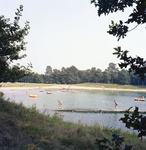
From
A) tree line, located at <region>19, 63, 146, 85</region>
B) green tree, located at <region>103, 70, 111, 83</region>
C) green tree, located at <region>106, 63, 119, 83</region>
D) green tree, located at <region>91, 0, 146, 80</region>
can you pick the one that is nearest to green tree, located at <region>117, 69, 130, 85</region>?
tree line, located at <region>19, 63, 146, 85</region>

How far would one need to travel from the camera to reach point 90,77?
99.8 meters

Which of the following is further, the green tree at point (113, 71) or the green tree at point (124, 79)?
the green tree at point (113, 71)

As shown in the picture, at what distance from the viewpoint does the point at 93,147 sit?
4.20 metres

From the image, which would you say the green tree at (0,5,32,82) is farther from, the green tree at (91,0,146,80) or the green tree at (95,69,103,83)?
the green tree at (95,69,103,83)

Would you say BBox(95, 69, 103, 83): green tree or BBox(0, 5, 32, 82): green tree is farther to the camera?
BBox(95, 69, 103, 83): green tree

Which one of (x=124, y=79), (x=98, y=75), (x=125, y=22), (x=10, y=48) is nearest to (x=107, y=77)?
(x=98, y=75)

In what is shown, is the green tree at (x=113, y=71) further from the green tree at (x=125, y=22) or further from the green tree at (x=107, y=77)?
the green tree at (x=125, y=22)

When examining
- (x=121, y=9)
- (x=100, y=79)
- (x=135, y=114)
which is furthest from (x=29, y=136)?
(x=100, y=79)

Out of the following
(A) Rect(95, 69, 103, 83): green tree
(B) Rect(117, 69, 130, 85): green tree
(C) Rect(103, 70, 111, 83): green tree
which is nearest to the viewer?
(B) Rect(117, 69, 130, 85): green tree

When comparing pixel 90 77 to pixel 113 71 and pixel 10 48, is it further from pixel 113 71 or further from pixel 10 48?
pixel 10 48

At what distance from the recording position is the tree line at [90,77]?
88794 mm

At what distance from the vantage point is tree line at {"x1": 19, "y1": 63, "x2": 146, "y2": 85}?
3496 inches

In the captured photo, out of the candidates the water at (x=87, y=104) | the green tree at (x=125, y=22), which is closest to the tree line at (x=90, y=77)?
the water at (x=87, y=104)

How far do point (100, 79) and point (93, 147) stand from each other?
3683 inches
